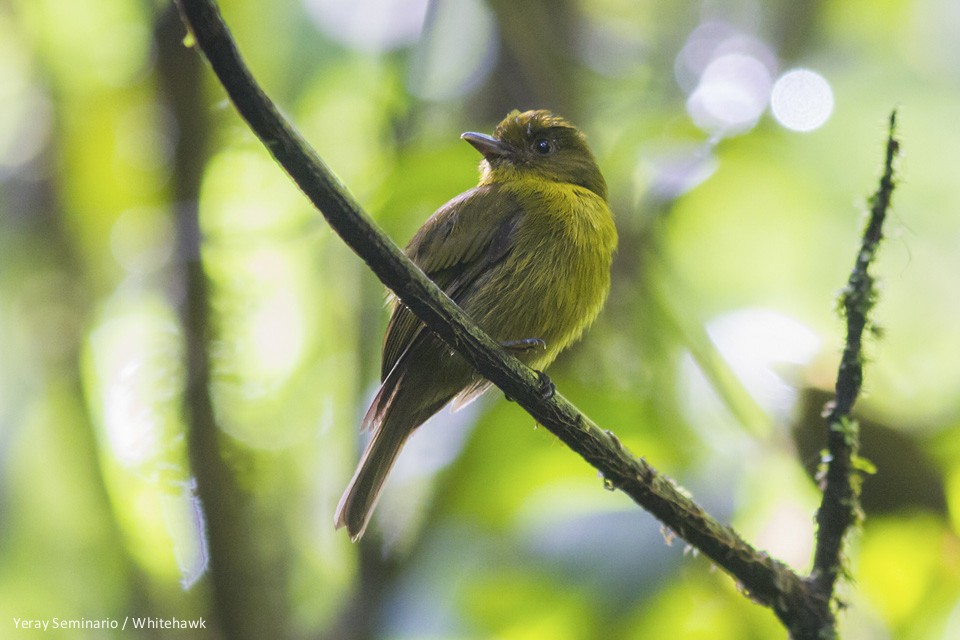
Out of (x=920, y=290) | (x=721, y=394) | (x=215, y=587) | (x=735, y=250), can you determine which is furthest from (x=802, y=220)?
(x=215, y=587)

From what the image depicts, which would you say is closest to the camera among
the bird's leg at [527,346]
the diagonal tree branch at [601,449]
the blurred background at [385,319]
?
the diagonal tree branch at [601,449]

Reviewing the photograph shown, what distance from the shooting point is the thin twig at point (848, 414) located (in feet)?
6.00

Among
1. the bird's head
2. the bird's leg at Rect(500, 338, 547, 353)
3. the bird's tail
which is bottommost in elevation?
the bird's tail

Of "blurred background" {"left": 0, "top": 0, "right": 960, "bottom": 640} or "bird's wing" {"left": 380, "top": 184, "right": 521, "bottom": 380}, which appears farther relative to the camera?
"blurred background" {"left": 0, "top": 0, "right": 960, "bottom": 640}

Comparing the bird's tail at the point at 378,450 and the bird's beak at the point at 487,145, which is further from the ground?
the bird's beak at the point at 487,145

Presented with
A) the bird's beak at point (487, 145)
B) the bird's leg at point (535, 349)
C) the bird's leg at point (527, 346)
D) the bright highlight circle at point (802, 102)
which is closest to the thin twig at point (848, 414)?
the bird's leg at point (535, 349)

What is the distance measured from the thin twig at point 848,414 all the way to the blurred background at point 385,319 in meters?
0.88

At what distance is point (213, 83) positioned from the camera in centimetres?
374

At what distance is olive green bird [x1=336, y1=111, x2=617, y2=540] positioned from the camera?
2848mm

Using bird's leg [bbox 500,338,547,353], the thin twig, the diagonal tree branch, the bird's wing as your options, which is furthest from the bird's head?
the thin twig

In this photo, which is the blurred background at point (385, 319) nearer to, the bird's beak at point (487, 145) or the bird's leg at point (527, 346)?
the bird's beak at point (487, 145)

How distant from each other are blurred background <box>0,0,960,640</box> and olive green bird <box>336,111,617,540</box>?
77 cm

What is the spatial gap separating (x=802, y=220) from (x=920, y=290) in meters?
0.70

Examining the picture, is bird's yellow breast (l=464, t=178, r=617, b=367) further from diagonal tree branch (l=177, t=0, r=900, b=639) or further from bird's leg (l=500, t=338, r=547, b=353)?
diagonal tree branch (l=177, t=0, r=900, b=639)
